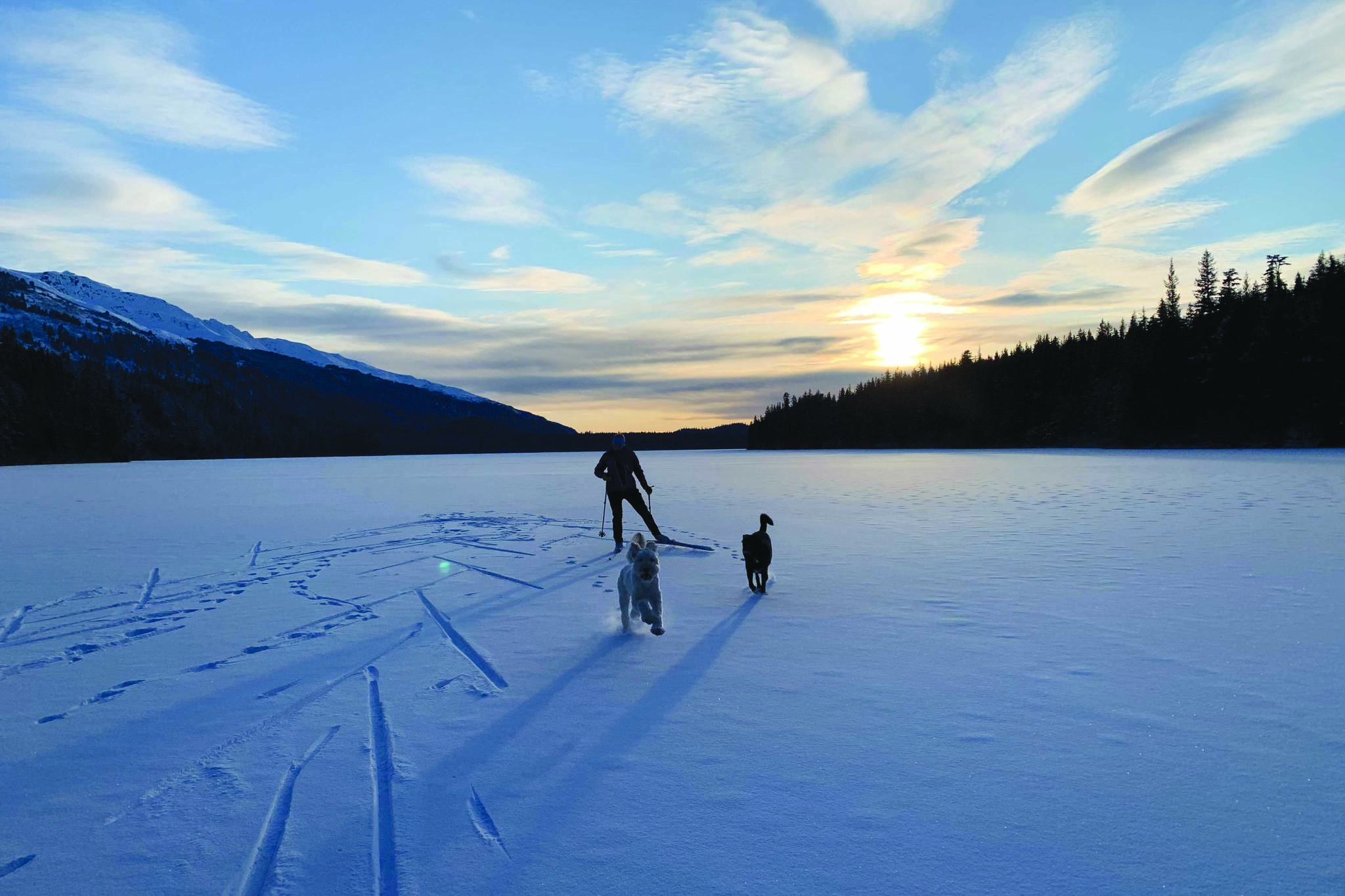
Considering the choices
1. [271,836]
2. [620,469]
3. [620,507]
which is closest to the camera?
[271,836]

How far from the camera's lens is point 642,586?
6.18 meters

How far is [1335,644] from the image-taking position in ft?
17.6

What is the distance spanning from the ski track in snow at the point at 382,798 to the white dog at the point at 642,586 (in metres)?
2.32

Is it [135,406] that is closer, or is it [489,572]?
[489,572]

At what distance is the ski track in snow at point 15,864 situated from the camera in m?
2.73

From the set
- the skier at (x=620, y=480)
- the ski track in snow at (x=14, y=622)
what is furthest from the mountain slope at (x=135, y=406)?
the skier at (x=620, y=480)

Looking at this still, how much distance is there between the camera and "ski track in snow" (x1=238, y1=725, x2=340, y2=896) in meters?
2.63

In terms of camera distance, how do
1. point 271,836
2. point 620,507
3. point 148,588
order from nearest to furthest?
point 271,836, point 148,588, point 620,507

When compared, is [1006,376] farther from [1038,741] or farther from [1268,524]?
[1038,741]

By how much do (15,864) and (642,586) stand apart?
424cm

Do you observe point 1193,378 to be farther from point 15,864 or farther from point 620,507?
point 15,864

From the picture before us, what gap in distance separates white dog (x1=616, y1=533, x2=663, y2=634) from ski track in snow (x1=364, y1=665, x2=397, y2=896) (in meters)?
2.32

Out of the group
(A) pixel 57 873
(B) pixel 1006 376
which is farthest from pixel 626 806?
(B) pixel 1006 376

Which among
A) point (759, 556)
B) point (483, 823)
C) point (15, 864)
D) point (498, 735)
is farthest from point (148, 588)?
point (483, 823)
